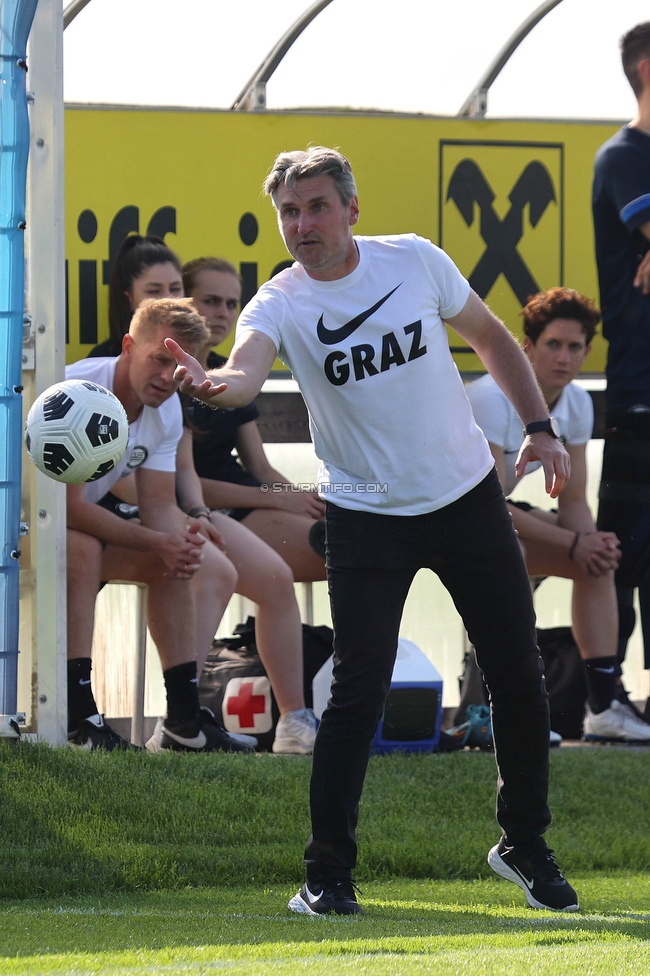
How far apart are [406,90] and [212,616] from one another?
3385 mm

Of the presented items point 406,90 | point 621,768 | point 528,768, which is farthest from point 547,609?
point 528,768

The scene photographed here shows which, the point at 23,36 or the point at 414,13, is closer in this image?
the point at 23,36

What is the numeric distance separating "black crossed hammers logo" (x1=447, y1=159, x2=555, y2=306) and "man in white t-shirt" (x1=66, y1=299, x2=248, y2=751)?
2.42 meters

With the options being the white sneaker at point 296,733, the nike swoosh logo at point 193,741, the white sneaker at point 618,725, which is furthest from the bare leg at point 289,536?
the white sneaker at point 618,725

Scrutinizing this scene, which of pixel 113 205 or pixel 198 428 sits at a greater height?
pixel 113 205

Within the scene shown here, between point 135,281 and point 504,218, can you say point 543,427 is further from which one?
point 504,218

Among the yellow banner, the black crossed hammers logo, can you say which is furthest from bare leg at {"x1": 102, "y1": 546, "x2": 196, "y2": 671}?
the black crossed hammers logo

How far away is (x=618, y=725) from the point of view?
628 centimetres

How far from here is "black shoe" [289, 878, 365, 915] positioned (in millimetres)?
3414

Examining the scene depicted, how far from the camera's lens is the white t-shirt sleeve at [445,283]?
3.70 m

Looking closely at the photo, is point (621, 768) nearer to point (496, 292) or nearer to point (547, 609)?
point (547, 609)

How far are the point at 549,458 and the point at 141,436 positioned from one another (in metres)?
2.37

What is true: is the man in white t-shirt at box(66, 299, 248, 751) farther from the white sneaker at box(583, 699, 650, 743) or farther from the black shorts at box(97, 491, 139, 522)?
the white sneaker at box(583, 699, 650, 743)

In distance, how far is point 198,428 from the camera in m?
6.39
